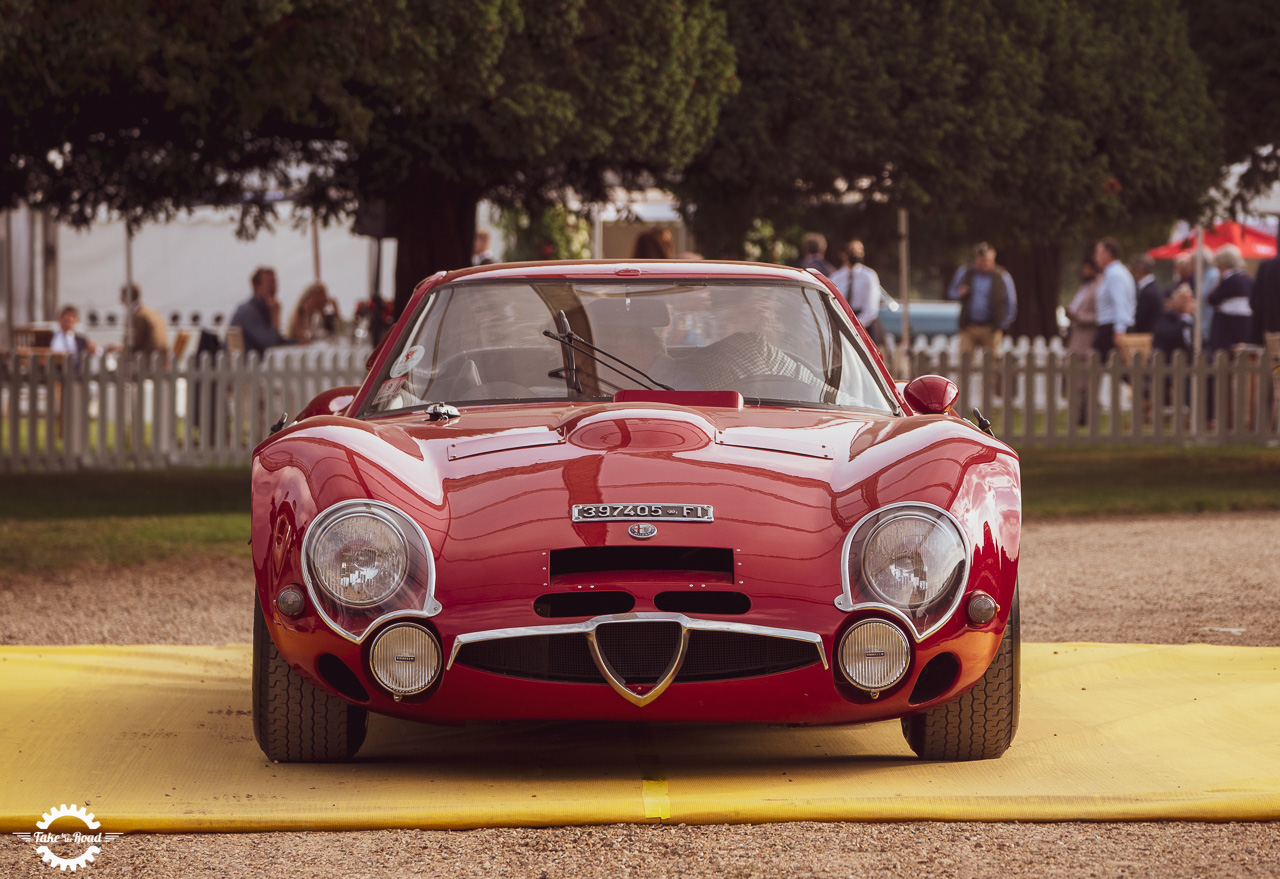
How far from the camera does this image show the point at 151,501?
13352mm

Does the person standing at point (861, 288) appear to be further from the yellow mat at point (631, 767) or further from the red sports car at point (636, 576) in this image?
the red sports car at point (636, 576)

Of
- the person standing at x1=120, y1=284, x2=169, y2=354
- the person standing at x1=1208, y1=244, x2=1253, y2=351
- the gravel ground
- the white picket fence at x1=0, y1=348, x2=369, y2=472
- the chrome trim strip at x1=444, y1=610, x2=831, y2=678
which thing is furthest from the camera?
the person standing at x1=120, y1=284, x2=169, y2=354

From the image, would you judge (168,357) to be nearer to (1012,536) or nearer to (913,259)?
(1012,536)

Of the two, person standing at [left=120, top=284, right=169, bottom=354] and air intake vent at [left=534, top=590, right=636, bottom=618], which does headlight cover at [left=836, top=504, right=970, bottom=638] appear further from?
person standing at [left=120, top=284, right=169, bottom=354]

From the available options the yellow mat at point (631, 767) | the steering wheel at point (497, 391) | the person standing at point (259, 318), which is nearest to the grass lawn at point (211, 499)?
the person standing at point (259, 318)

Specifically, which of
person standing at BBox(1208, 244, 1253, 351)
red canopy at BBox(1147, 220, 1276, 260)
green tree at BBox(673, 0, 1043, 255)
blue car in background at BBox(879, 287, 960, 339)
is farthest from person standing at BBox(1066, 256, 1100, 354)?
blue car in background at BBox(879, 287, 960, 339)

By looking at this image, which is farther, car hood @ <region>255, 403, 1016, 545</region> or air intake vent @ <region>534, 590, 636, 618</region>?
car hood @ <region>255, 403, 1016, 545</region>

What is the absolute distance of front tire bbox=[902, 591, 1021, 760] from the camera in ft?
13.9

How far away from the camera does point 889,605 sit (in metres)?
3.92

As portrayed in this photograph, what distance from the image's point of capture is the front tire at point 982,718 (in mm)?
4246

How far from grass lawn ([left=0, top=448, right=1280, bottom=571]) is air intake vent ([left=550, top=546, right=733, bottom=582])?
21.0ft

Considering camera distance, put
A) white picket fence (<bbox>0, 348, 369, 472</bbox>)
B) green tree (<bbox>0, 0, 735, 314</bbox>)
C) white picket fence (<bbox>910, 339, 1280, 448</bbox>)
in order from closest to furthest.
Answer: green tree (<bbox>0, 0, 735, 314</bbox>) → white picket fence (<bbox>0, 348, 369, 472</bbox>) → white picket fence (<bbox>910, 339, 1280, 448</bbox>)

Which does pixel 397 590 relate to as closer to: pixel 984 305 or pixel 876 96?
pixel 876 96

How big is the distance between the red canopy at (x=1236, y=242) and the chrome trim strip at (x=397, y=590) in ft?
68.5
